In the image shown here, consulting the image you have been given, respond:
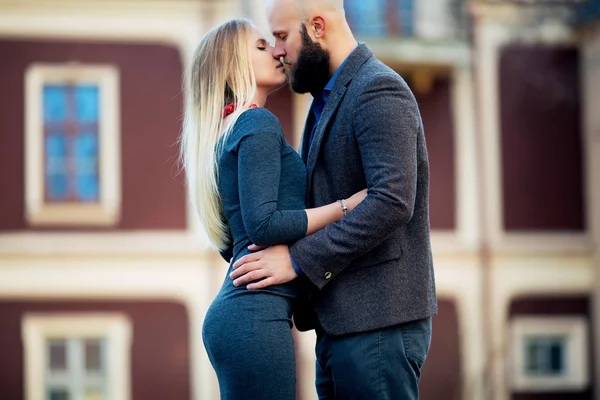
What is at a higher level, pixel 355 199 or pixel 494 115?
pixel 494 115

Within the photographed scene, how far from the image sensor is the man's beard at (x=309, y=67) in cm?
301

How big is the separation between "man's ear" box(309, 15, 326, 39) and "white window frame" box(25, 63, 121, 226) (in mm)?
8520

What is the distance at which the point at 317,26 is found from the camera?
3.02 meters

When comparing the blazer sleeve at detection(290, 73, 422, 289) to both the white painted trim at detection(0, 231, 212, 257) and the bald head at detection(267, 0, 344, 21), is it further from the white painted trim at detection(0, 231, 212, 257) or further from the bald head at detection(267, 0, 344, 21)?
the white painted trim at detection(0, 231, 212, 257)

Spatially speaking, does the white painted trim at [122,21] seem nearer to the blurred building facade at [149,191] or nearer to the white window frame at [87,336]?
the blurred building facade at [149,191]

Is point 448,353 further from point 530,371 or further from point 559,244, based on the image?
point 559,244

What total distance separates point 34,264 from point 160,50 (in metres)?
2.94

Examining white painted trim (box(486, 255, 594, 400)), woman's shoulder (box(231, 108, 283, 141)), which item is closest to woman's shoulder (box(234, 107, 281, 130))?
woman's shoulder (box(231, 108, 283, 141))

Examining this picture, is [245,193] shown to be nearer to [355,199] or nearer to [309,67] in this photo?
[355,199]

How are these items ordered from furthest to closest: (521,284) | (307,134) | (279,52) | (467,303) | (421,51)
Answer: (521,284)
(467,303)
(421,51)
(307,134)
(279,52)

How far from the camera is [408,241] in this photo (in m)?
2.92

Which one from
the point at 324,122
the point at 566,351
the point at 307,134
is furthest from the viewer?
the point at 566,351

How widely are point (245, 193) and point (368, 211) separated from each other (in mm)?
366

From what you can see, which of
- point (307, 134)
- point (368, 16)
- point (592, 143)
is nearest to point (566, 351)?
point (592, 143)
